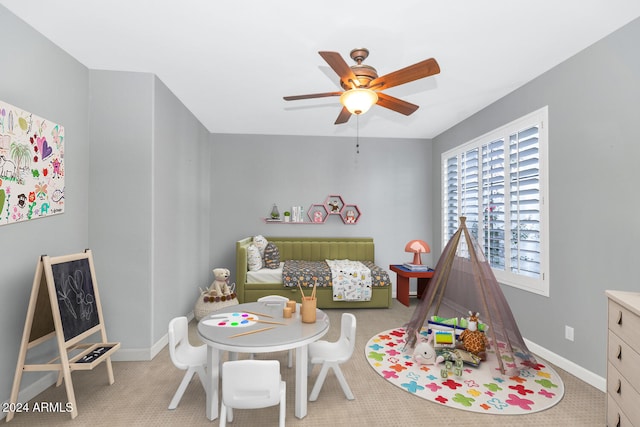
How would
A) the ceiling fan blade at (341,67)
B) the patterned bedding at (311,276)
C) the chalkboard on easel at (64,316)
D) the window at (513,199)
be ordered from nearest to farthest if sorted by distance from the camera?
the ceiling fan blade at (341,67) < the chalkboard on easel at (64,316) < the window at (513,199) < the patterned bedding at (311,276)

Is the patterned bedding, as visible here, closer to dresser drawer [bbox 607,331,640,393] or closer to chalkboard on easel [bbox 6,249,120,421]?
chalkboard on easel [bbox 6,249,120,421]

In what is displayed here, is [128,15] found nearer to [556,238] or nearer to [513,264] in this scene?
[556,238]

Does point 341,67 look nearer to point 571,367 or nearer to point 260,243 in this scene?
point 571,367

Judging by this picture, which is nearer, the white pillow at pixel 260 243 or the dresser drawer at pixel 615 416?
the dresser drawer at pixel 615 416

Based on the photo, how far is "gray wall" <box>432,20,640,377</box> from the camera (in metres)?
2.27

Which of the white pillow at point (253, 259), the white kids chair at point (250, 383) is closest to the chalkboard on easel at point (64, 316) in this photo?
the white kids chair at point (250, 383)

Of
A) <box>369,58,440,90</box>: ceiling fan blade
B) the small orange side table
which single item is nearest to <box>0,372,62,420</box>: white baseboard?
<box>369,58,440,90</box>: ceiling fan blade

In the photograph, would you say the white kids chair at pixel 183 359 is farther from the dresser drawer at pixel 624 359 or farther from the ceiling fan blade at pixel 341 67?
the dresser drawer at pixel 624 359

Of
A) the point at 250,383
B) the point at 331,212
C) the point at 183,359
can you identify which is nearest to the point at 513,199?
the point at 331,212

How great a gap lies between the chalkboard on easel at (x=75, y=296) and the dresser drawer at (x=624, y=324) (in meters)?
3.30

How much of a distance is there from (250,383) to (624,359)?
6.36ft

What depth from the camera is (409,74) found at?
78.0 inches

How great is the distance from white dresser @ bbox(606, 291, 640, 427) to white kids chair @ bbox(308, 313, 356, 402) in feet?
4.73

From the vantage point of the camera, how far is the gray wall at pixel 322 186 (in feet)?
17.1
